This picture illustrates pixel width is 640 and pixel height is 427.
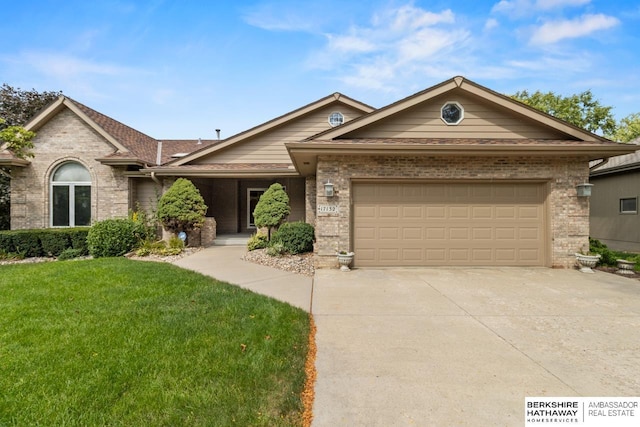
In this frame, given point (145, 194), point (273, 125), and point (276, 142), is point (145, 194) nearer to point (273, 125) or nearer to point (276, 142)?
point (276, 142)

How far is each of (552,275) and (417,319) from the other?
16.1ft

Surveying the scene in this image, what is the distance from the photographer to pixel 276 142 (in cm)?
1268

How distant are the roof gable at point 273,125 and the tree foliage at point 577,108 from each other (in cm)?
2281

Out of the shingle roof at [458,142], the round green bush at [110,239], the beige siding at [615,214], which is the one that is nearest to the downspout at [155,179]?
the round green bush at [110,239]

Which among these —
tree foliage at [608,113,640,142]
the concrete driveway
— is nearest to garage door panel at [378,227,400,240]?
the concrete driveway

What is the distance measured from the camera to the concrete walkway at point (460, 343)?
2.53 m

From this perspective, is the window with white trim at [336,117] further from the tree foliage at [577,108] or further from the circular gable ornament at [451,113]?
the tree foliage at [577,108]

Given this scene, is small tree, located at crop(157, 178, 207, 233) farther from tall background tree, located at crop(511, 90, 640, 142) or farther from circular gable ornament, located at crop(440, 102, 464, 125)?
tall background tree, located at crop(511, 90, 640, 142)

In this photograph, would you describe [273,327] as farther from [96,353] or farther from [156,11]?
[156,11]

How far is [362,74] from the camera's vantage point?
11617 mm

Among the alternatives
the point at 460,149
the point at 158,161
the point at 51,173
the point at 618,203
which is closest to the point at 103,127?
the point at 158,161

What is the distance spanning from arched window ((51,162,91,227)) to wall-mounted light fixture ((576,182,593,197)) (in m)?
16.5

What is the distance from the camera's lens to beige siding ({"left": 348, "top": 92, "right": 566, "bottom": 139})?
8477 mm

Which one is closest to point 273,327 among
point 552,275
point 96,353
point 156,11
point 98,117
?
point 96,353
